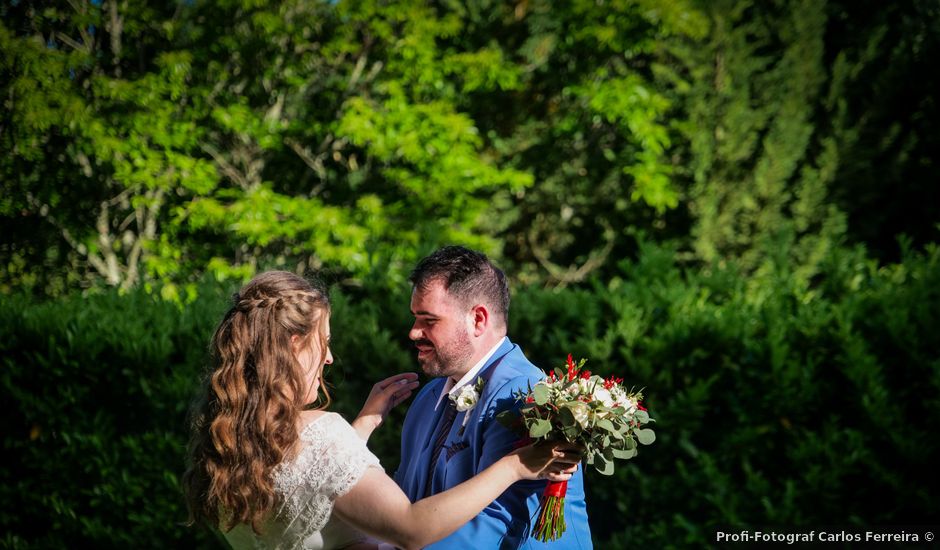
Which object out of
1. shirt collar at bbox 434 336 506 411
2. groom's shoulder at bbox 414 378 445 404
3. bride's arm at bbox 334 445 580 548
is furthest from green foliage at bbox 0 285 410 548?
bride's arm at bbox 334 445 580 548

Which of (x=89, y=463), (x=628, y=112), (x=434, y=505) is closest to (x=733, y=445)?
(x=434, y=505)

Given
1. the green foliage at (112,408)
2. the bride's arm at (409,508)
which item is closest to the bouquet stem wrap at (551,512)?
the bride's arm at (409,508)

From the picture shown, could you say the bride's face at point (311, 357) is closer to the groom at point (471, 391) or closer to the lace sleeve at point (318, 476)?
the lace sleeve at point (318, 476)

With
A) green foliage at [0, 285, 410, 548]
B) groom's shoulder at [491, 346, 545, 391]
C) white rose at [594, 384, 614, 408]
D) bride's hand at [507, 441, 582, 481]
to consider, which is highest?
white rose at [594, 384, 614, 408]

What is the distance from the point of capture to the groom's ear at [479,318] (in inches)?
114

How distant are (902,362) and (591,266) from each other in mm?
7260

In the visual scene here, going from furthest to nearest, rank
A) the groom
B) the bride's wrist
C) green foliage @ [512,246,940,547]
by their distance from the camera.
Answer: green foliage @ [512,246,940,547], the bride's wrist, the groom

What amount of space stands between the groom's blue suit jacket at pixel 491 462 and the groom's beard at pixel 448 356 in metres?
0.10

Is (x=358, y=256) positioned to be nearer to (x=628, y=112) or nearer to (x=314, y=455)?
(x=628, y=112)

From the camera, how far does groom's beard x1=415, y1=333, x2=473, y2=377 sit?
2.86 meters

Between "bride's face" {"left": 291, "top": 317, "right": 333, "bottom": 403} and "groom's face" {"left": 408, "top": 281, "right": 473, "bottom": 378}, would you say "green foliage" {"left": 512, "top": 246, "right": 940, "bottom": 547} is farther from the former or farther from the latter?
"bride's face" {"left": 291, "top": 317, "right": 333, "bottom": 403}

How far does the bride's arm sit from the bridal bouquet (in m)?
0.20

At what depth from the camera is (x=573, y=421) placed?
2395 mm

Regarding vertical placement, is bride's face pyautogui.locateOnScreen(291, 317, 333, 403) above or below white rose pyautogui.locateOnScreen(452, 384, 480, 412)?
above
